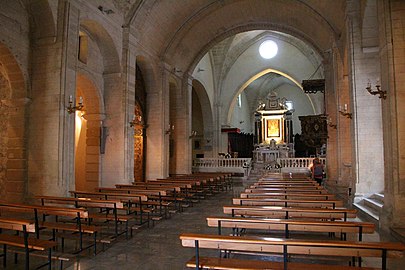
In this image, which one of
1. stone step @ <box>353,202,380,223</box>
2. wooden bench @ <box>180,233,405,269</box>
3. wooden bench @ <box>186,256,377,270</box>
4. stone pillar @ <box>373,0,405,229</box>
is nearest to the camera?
wooden bench @ <box>180,233,405,269</box>

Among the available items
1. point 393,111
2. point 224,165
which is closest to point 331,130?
point 224,165

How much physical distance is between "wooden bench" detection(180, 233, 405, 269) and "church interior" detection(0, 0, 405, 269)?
66 mm

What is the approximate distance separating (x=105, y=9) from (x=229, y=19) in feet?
24.7

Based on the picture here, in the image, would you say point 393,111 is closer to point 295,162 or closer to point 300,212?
point 300,212

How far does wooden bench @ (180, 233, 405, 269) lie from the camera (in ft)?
8.20

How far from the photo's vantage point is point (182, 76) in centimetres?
1722

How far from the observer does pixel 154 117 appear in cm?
1474

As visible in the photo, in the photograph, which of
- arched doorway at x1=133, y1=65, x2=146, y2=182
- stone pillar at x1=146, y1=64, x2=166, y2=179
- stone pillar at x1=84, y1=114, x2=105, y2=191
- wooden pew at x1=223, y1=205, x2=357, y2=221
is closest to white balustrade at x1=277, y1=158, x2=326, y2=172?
stone pillar at x1=146, y1=64, x2=166, y2=179

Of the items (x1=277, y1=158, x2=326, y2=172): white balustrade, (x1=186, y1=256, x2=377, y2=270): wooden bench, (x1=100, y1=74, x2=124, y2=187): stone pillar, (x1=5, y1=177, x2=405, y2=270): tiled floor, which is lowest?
(x1=5, y1=177, x2=405, y2=270): tiled floor

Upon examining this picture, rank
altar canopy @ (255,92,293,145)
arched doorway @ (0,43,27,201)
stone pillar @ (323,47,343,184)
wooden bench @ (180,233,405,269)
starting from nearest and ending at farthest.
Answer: wooden bench @ (180,233,405,269), arched doorway @ (0,43,27,201), stone pillar @ (323,47,343,184), altar canopy @ (255,92,293,145)

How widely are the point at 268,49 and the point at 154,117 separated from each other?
14587 mm

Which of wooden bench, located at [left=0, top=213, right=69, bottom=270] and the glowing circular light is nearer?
wooden bench, located at [left=0, top=213, right=69, bottom=270]

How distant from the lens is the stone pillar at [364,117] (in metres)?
8.03

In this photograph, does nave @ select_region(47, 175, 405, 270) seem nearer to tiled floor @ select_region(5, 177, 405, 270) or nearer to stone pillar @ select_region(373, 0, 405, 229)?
tiled floor @ select_region(5, 177, 405, 270)
